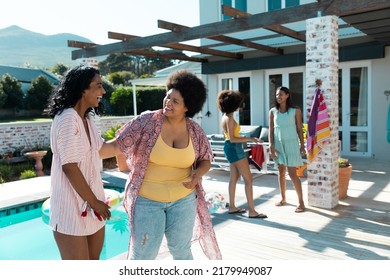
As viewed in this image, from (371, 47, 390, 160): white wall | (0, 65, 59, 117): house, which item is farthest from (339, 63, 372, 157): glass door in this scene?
(0, 65, 59, 117): house

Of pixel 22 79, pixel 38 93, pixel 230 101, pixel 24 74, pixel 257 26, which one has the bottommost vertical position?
pixel 230 101

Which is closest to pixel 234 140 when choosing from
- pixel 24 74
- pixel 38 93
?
pixel 38 93

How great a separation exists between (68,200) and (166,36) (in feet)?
18.5

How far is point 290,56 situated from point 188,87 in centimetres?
854

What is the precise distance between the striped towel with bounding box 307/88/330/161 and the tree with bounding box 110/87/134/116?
16.2 meters

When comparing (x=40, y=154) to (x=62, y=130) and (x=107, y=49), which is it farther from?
(x=62, y=130)

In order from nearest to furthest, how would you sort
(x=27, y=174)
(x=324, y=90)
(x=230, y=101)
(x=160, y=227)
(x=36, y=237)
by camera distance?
(x=160, y=227) < (x=230, y=101) < (x=324, y=90) < (x=36, y=237) < (x=27, y=174)

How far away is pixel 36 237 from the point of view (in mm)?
5633

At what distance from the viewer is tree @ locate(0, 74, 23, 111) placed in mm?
21087

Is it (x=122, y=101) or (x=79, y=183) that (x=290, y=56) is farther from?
(x=122, y=101)

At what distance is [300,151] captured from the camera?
5.24 meters

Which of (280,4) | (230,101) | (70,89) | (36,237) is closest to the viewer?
(70,89)

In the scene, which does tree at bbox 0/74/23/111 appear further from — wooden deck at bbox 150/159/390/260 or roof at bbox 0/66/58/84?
wooden deck at bbox 150/159/390/260

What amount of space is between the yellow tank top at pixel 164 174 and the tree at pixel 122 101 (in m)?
18.5
